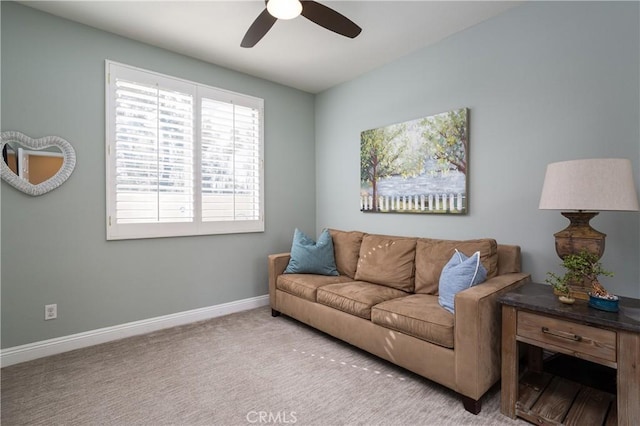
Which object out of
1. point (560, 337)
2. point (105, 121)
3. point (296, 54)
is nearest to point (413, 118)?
point (296, 54)

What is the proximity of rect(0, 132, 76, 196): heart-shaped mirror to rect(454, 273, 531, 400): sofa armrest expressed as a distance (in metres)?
3.19

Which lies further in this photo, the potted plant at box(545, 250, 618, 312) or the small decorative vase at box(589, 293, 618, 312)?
the potted plant at box(545, 250, 618, 312)

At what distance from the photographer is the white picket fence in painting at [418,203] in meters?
2.92

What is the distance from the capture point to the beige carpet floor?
5.98 feet

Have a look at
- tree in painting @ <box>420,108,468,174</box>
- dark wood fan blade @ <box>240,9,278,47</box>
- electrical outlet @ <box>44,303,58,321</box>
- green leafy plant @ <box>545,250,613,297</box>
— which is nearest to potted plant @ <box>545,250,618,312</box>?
green leafy plant @ <box>545,250,613,297</box>

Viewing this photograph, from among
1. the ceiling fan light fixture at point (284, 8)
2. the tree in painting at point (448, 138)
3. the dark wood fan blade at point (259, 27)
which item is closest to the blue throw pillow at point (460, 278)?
the tree in painting at point (448, 138)

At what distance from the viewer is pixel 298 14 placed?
206 centimetres

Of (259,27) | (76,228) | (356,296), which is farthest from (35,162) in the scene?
(356,296)

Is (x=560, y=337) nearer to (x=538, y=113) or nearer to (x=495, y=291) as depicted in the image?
(x=495, y=291)

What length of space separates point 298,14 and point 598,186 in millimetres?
2030

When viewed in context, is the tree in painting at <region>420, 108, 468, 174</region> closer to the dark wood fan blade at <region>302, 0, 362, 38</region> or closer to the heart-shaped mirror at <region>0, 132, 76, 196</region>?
the dark wood fan blade at <region>302, 0, 362, 38</region>

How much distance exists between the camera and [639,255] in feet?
6.64

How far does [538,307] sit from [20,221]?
3656mm

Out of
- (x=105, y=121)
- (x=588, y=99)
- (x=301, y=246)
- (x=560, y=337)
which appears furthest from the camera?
(x=301, y=246)
